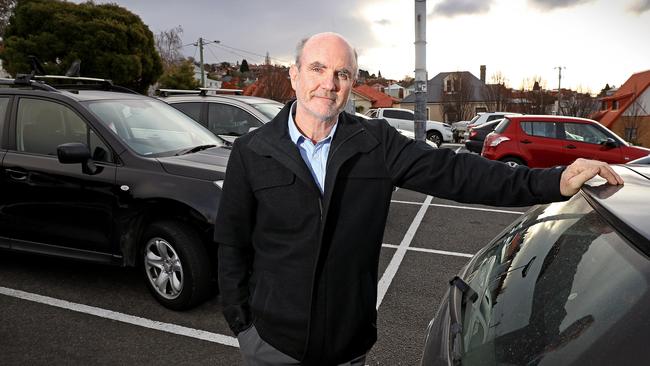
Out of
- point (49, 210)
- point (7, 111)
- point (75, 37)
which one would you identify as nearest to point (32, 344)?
point (49, 210)

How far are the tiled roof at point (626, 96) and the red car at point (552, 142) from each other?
3327 centimetres

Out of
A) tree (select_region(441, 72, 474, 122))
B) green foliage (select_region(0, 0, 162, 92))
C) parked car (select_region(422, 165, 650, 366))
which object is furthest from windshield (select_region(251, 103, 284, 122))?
tree (select_region(441, 72, 474, 122))

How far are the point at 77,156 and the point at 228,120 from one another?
13.6 ft

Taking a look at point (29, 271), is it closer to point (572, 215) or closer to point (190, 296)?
point (190, 296)

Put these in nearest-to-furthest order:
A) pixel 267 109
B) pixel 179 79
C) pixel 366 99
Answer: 1. pixel 267 109
2. pixel 179 79
3. pixel 366 99

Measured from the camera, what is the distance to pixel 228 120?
7691mm

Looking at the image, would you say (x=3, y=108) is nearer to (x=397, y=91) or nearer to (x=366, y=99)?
(x=366, y=99)

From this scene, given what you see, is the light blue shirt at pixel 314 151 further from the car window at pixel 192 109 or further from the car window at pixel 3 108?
the car window at pixel 192 109

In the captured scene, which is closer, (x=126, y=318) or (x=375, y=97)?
(x=126, y=318)

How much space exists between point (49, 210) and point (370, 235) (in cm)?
337

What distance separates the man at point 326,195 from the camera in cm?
161

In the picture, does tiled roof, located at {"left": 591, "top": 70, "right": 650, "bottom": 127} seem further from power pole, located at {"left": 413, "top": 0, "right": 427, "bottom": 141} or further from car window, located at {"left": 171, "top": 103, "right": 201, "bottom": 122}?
car window, located at {"left": 171, "top": 103, "right": 201, "bottom": 122}

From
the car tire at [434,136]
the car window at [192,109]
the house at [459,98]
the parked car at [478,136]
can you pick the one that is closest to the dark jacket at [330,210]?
the car window at [192,109]

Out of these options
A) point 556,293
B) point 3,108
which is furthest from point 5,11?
point 556,293
